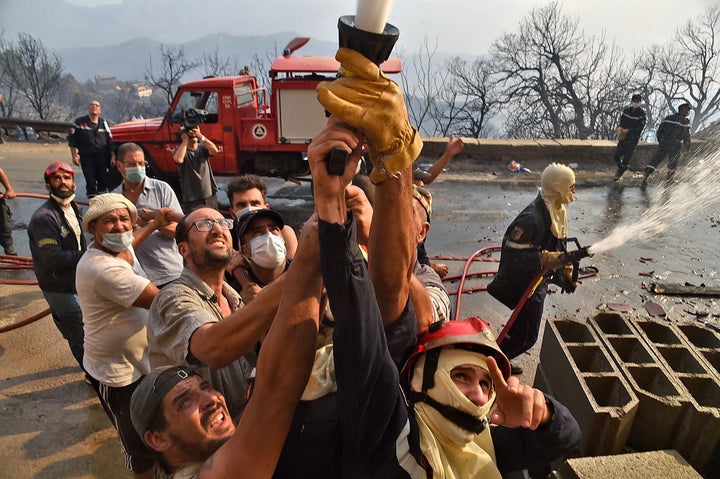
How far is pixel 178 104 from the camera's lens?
8.82 metres

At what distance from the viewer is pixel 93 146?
324 inches

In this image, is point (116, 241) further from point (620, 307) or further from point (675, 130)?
point (675, 130)

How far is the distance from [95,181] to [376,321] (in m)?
9.05

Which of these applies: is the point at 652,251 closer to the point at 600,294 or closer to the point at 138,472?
the point at 600,294

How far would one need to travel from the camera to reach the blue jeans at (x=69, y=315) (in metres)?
3.47

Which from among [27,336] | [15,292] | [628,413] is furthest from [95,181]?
[628,413]

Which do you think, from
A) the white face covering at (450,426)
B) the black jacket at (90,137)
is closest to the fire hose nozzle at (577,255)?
the white face covering at (450,426)

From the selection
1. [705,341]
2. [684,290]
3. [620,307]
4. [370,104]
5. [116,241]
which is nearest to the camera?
[370,104]

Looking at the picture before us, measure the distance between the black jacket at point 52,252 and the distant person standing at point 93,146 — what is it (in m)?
5.26

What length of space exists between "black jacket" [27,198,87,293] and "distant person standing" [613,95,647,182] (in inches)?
457

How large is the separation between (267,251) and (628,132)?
37.3ft

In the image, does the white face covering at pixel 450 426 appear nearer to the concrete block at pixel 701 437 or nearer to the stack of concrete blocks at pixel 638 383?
the stack of concrete blocks at pixel 638 383

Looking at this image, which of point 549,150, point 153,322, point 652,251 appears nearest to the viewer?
Result: point 153,322

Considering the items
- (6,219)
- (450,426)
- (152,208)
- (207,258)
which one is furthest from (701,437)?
(6,219)
